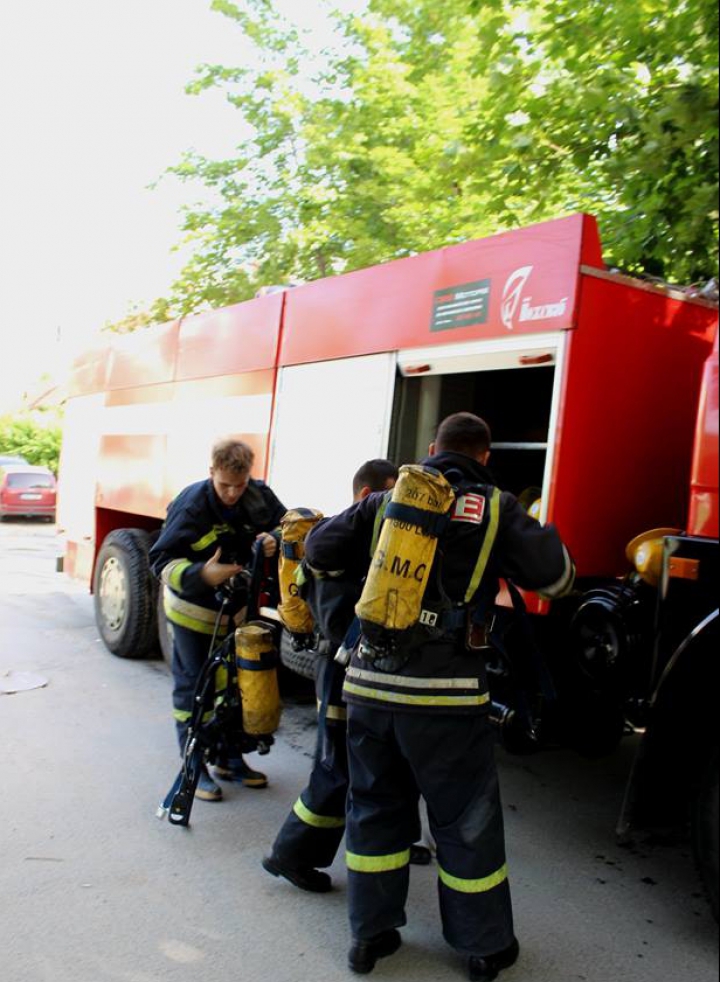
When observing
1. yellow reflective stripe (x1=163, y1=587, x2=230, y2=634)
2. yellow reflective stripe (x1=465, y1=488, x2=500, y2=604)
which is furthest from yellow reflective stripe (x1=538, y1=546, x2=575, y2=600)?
yellow reflective stripe (x1=163, y1=587, x2=230, y2=634)

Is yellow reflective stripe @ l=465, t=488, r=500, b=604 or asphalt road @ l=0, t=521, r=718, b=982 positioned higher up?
yellow reflective stripe @ l=465, t=488, r=500, b=604

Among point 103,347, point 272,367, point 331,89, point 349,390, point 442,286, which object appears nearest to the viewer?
point 442,286

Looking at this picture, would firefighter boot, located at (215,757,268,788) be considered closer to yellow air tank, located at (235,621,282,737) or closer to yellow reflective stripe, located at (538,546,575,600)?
yellow air tank, located at (235,621,282,737)

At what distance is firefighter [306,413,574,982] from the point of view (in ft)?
8.54

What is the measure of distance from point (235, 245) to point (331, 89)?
3.09 metres

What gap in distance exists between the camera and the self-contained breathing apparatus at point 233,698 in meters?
3.70

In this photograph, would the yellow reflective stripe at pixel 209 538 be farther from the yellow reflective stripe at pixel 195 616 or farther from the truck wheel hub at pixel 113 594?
the truck wheel hub at pixel 113 594

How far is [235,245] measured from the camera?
1495 cm

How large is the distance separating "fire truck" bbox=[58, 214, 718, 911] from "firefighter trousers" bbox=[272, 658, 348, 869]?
0.69 metres

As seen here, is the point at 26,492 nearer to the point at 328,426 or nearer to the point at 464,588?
the point at 328,426

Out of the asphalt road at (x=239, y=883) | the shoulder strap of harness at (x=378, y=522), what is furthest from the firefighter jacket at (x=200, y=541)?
the shoulder strap of harness at (x=378, y=522)

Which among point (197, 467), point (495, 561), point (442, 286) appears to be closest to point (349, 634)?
point (495, 561)

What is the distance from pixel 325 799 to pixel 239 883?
1.82ft

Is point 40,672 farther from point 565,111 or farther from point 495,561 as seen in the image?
point 565,111
